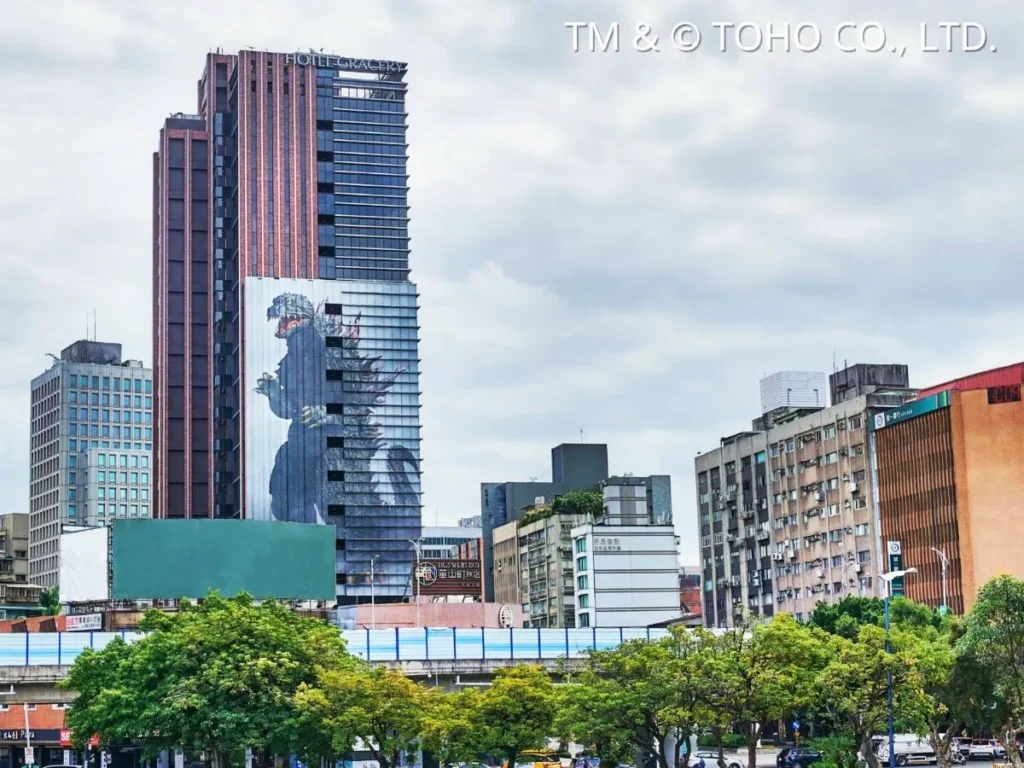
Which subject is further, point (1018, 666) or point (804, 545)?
point (804, 545)

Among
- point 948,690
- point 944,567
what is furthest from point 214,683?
point 944,567

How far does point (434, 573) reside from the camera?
18462 centimetres

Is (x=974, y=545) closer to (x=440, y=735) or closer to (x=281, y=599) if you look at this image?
(x=281, y=599)

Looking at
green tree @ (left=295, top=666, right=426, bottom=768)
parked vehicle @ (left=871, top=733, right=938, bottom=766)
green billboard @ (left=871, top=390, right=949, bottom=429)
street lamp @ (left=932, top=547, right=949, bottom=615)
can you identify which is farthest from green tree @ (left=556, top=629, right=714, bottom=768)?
green billboard @ (left=871, top=390, right=949, bottom=429)

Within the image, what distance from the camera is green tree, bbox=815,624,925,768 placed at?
257ft

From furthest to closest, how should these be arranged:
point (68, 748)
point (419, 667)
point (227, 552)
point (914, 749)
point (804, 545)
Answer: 1. point (804, 545)
2. point (227, 552)
3. point (68, 748)
4. point (914, 749)
5. point (419, 667)

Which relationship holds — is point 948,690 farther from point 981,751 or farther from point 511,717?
point 981,751

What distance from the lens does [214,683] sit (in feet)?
280

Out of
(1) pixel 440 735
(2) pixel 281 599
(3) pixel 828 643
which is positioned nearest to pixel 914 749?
(3) pixel 828 643

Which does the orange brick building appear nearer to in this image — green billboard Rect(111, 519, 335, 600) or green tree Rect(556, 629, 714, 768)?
green billboard Rect(111, 519, 335, 600)

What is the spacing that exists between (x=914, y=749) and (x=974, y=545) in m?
40.3

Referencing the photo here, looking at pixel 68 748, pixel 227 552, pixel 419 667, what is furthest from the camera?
pixel 227 552

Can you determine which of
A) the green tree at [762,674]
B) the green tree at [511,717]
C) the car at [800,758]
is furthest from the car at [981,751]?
the green tree at [511,717]

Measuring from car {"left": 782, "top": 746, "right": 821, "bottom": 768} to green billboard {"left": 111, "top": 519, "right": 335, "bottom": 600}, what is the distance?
5214 centimetres
